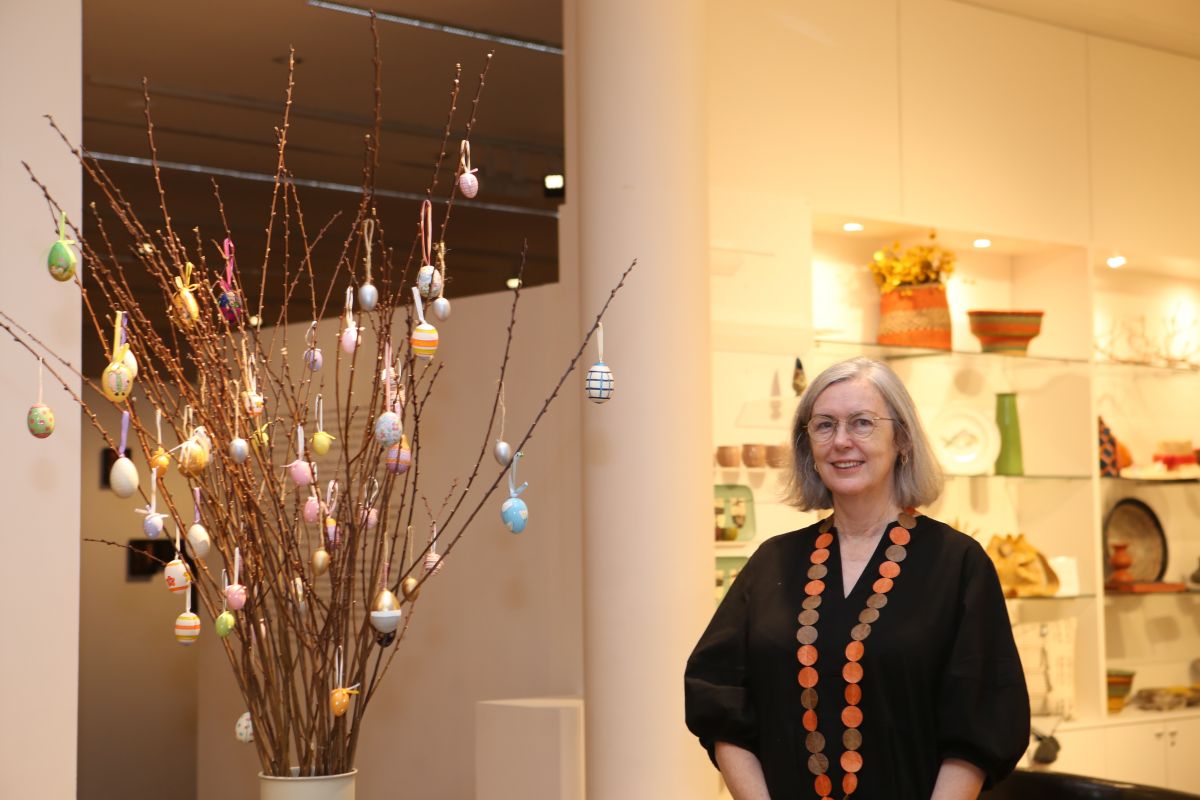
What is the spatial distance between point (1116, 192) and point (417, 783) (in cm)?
340

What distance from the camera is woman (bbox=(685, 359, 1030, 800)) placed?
7.22ft

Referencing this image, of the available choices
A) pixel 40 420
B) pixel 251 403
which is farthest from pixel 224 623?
pixel 40 420

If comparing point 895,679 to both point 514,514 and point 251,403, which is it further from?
point 251,403

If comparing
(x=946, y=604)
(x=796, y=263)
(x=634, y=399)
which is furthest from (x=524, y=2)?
(x=946, y=604)

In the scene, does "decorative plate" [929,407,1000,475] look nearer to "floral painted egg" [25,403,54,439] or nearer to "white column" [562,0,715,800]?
"white column" [562,0,715,800]

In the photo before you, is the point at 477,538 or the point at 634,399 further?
the point at 477,538

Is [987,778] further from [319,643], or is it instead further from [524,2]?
[524,2]

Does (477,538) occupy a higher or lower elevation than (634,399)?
lower

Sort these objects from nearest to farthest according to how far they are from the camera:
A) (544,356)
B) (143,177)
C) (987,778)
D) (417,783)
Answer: (987,778) → (544,356) → (417,783) → (143,177)

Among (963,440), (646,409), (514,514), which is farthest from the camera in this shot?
(963,440)

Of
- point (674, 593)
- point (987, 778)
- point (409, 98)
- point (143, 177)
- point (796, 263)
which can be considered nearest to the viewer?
point (987, 778)

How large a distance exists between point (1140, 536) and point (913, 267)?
159 centimetres

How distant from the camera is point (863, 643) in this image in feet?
7.36

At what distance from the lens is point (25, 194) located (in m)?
3.39
